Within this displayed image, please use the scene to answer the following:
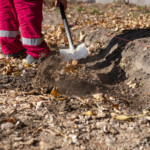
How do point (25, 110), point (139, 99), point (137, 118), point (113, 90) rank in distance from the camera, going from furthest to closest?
1. point (113, 90)
2. point (139, 99)
3. point (25, 110)
4. point (137, 118)

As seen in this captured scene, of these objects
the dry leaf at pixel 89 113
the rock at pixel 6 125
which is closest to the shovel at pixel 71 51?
the dry leaf at pixel 89 113

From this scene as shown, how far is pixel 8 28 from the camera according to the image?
3.19 meters

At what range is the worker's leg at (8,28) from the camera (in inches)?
122

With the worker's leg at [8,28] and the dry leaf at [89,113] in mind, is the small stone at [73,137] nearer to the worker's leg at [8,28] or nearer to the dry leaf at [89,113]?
the dry leaf at [89,113]

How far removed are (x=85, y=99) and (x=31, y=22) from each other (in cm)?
116

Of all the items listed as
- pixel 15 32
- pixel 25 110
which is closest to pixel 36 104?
pixel 25 110

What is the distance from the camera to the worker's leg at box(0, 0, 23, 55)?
311 cm

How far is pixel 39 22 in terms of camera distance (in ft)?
9.21

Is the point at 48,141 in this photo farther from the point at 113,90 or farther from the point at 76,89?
the point at 113,90

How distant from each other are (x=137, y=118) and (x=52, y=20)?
11.7 ft

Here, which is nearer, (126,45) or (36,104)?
(36,104)

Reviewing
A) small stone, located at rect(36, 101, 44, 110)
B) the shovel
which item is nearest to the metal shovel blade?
the shovel

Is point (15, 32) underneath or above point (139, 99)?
above

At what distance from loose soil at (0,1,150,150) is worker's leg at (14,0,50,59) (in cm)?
23
